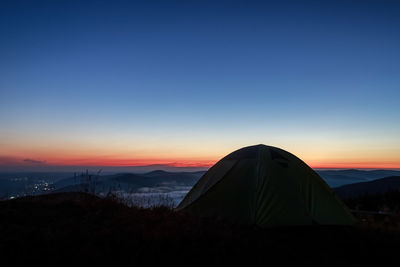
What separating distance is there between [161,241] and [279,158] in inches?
170

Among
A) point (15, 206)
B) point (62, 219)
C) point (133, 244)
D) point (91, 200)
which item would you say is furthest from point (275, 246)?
point (15, 206)

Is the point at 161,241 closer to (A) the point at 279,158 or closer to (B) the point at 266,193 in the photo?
(B) the point at 266,193

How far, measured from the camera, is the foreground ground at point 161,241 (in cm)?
359

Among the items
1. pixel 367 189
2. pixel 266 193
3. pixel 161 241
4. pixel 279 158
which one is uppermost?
pixel 279 158

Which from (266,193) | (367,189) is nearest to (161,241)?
(266,193)

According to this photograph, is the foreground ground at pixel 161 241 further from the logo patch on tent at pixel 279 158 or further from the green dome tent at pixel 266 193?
the logo patch on tent at pixel 279 158

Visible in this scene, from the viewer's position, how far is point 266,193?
6.36 m

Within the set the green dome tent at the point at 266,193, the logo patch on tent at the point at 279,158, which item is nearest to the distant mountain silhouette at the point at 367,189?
the green dome tent at the point at 266,193

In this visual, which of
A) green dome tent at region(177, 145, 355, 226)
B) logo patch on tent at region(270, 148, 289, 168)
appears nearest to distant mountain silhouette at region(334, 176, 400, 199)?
green dome tent at region(177, 145, 355, 226)

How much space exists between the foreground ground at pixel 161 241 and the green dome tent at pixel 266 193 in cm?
35

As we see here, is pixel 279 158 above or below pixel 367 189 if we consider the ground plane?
above

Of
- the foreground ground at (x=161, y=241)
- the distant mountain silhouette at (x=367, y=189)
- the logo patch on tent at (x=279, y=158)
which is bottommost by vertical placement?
the distant mountain silhouette at (x=367, y=189)

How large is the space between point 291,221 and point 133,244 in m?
3.87

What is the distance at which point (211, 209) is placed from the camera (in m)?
6.81
